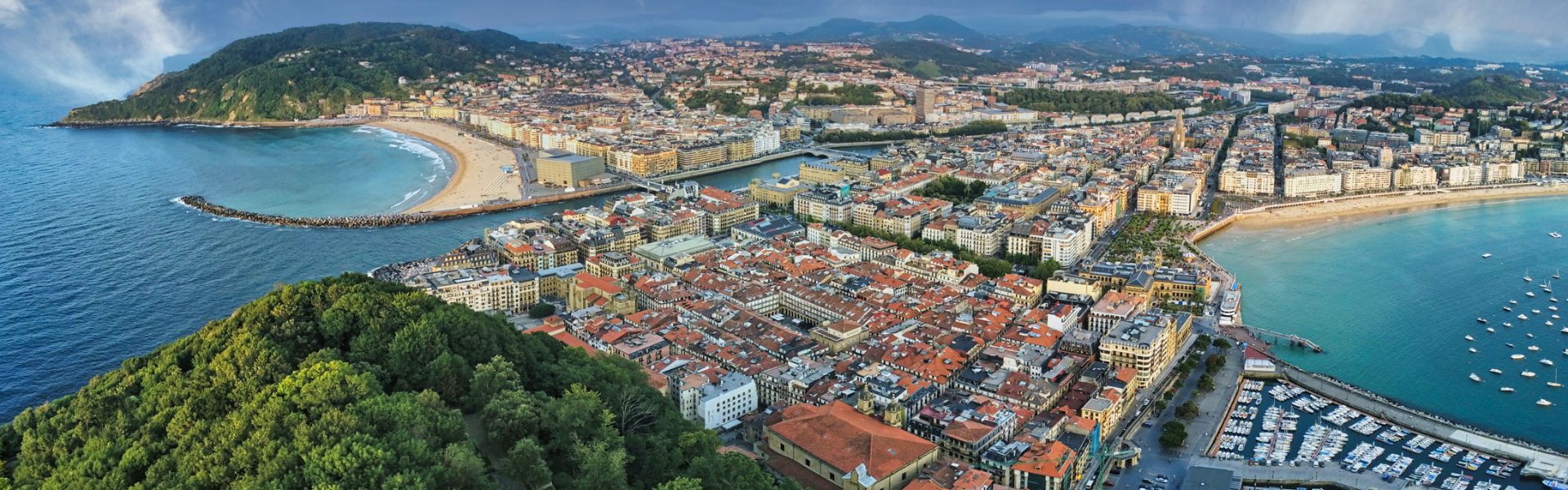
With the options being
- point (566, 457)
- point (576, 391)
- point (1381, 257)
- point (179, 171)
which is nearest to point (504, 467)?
point (566, 457)

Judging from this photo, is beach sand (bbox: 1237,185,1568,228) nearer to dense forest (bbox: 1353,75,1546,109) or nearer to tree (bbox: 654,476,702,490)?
dense forest (bbox: 1353,75,1546,109)

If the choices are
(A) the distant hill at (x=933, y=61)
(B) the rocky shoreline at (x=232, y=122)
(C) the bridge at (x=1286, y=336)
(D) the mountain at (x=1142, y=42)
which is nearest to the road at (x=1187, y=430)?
(C) the bridge at (x=1286, y=336)

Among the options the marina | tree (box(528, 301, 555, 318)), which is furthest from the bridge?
tree (box(528, 301, 555, 318))

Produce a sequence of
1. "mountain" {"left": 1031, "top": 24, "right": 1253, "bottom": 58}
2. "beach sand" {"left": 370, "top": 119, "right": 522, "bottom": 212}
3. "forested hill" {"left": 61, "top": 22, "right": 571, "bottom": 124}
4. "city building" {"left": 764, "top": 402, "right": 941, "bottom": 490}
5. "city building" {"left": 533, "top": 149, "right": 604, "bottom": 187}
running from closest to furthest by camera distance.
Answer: "city building" {"left": 764, "top": 402, "right": 941, "bottom": 490}, "beach sand" {"left": 370, "top": 119, "right": 522, "bottom": 212}, "city building" {"left": 533, "top": 149, "right": 604, "bottom": 187}, "forested hill" {"left": 61, "top": 22, "right": 571, "bottom": 124}, "mountain" {"left": 1031, "top": 24, "right": 1253, "bottom": 58}

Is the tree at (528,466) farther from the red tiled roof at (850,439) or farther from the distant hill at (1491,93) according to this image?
the distant hill at (1491,93)

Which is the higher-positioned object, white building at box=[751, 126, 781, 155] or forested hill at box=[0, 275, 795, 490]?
white building at box=[751, 126, 781, 155]
